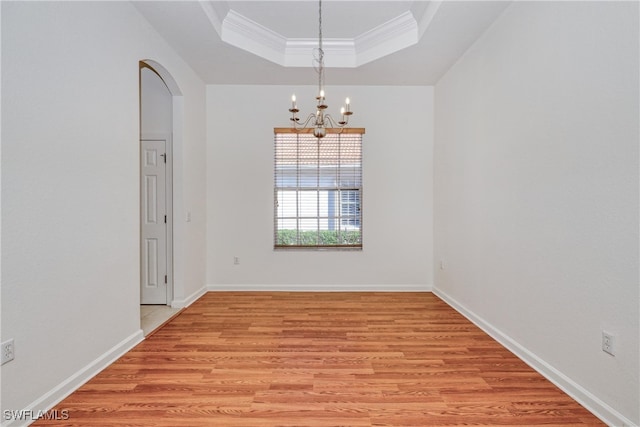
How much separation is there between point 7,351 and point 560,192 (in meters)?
3.35

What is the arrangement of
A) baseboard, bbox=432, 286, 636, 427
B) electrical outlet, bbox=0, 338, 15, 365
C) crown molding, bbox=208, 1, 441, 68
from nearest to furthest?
1. electrical outlet, bbox=0, 338, 15, 365
2. baseboard, bbox=432, 286, 636, 427
3. crown molding, bbox=208, 1, 441, 68

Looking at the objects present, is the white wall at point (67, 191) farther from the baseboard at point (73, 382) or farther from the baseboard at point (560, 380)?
the baseboard at point (560, 380)

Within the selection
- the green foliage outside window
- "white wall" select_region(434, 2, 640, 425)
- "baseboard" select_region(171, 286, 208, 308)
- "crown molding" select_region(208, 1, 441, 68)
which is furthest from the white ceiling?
"baseboard" select_region(171, 286, 208, 308)

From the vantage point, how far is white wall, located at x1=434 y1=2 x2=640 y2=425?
1.66 m

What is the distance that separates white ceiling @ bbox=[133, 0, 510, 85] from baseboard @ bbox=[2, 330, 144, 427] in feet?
9.35

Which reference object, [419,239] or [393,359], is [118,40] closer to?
[393,359]

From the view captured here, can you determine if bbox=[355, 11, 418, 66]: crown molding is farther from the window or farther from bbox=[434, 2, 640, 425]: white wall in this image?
the window

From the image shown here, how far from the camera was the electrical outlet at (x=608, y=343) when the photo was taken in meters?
1.73

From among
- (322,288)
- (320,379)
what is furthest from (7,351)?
(322,288)

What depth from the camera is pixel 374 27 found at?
11.2 feet

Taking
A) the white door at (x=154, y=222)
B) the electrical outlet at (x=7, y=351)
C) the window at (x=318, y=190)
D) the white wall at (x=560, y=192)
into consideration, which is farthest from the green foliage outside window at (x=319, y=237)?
the electrical outlet at (x=7, y=351)

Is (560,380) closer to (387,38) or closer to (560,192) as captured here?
(560,192)

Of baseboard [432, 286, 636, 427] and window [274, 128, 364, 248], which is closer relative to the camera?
baseboard [432, 286, 636, 427]

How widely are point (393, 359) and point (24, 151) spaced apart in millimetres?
2740
